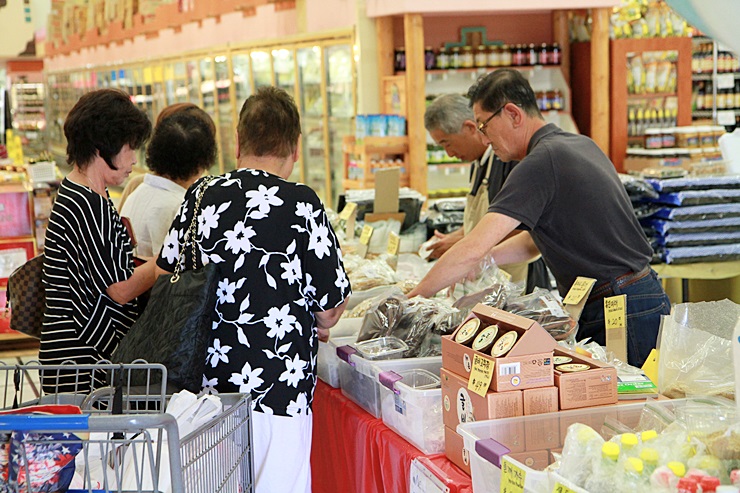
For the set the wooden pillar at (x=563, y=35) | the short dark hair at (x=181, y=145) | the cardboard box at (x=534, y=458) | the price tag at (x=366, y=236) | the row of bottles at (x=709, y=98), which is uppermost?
the wooden pillar at (x=563, y=35)

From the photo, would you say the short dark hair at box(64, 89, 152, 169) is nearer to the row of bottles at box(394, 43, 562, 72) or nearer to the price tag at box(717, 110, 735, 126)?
the row of bottles at box(394, 43, 562, 72)

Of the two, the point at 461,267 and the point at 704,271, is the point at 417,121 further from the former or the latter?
the point at 461,267

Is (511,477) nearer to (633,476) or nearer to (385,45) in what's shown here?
(633,476)

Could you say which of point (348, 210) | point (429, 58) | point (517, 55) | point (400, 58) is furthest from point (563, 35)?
point (348, 210)

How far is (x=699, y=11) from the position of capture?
1775mm

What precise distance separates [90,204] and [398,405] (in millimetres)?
1284

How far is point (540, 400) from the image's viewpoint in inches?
77.7

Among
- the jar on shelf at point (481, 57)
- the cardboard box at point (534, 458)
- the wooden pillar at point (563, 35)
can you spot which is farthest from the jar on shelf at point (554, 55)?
the cardboard box at point (534, 458)

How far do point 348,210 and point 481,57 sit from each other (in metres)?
3.73

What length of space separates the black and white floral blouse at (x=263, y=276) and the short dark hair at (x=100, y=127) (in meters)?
0.68

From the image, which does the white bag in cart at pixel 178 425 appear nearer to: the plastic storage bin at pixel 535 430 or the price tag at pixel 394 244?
the plastic storage bin at pixel 535 430

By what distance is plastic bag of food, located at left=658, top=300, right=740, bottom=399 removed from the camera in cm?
220

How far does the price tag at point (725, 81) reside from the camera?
11234 mm

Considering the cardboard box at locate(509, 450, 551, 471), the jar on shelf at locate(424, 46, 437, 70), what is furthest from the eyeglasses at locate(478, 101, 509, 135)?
the jar on shelf at locate(424, 46, 437, 70)
